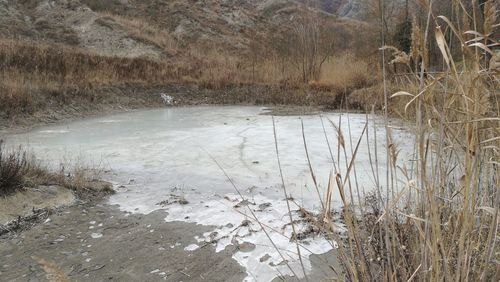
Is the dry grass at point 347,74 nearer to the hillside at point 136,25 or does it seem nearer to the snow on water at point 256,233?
the hillside at point 136,25

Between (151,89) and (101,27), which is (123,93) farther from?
(101,27)

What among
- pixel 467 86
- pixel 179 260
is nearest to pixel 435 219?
pixel 467 86

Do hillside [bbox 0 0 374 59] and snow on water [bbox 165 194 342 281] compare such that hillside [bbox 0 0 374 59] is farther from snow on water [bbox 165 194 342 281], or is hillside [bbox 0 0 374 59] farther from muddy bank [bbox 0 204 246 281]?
muddy bank [bbox 0 204 246 281]

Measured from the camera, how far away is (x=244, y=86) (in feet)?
38.5

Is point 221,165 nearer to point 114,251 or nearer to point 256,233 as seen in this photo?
point 256,233

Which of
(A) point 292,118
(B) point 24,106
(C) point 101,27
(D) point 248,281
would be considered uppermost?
(C) point 101,27

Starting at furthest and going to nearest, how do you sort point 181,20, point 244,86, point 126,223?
point 181,20 < point 244,86 < point 126,223

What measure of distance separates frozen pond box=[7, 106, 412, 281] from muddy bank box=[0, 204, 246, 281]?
0.11 meters

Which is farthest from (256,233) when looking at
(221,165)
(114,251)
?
(221,165)

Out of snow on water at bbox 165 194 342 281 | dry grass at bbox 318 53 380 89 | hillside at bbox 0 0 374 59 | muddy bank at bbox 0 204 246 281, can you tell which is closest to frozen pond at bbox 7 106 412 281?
snow on water at bbox 165 194 342 281

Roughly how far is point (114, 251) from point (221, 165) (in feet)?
6.26

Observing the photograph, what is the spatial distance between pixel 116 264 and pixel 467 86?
189cm

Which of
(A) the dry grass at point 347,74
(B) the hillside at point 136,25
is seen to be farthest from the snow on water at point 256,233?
(B) the hillside at point 136,25

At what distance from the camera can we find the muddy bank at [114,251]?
2.08m
